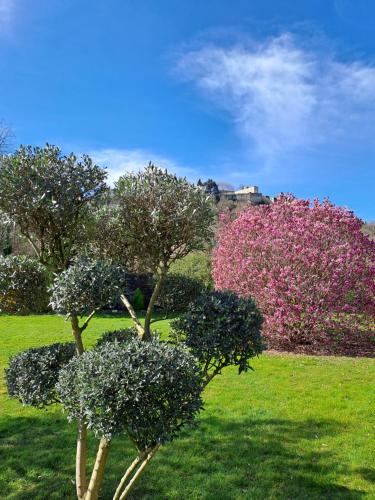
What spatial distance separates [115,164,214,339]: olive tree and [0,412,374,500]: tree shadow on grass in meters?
2.42

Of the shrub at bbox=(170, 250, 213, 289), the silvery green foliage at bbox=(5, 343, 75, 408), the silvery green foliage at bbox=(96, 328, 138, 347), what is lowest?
the silvery green foliage at bbox=(5, 343, 75, 408)

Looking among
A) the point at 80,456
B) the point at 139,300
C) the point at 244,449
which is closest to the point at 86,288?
the point at 80,456

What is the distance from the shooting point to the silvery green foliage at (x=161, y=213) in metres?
4.59

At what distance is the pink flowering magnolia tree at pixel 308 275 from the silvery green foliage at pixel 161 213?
8969 mm

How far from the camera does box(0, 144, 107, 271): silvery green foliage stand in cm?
428

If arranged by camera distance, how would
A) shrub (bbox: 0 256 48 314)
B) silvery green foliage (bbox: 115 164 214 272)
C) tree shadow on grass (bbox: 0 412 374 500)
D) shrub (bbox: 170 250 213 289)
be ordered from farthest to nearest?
shrub (bbox: 170 250 213 289)
tree shadow on grass (bbox: 0 412 374 500)
shrub (bbox: 0 256 48 314)
silvery green foliage (bbox: 115 164 214 272)

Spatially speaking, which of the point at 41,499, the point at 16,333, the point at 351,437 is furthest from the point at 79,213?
the point at 16,333

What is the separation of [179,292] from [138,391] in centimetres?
244

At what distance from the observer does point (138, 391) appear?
3.54 metres

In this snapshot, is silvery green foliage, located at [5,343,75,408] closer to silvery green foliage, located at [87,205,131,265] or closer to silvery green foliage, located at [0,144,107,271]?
silvery green foliage, located at [0,144,107,271]

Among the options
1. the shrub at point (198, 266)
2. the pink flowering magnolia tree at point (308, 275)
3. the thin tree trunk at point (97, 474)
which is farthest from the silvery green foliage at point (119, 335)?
the shrub at point (198, 266)

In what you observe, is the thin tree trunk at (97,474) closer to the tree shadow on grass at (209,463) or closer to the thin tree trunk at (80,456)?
the thin tree trunk at (80,456)

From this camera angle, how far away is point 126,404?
357 centimetres

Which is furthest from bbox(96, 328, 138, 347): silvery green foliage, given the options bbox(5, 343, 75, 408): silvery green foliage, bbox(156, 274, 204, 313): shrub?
bbox(156, 274, 204, 313): shrub
